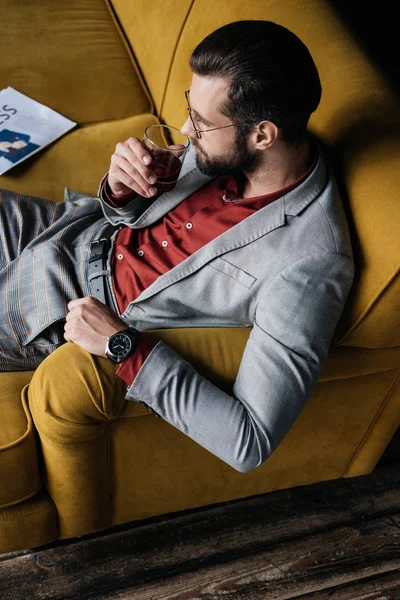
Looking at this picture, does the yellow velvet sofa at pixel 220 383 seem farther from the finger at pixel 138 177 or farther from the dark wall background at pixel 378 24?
the dark wall background at pixel 378 24

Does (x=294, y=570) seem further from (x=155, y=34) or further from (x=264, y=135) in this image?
(x=155, y=34)

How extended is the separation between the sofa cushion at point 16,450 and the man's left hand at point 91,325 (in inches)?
8.3

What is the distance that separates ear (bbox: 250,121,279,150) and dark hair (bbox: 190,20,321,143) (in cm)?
1

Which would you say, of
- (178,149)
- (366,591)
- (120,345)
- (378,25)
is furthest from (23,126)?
(378,25)

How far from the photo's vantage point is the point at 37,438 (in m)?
1.45

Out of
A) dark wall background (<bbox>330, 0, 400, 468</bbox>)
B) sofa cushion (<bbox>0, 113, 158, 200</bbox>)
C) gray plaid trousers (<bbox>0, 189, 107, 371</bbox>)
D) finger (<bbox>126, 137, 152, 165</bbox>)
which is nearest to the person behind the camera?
finger (<bbox>126, 137, 152, 165</bbox>)

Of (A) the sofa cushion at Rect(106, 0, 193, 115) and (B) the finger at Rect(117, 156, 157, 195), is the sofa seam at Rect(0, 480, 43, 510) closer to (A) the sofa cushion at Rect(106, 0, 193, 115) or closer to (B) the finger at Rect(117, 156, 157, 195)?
(B) the finger at Rect(117, 156, 157, 195)

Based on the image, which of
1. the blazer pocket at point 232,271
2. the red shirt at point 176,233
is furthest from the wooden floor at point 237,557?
the blazer pocket at point 232,271

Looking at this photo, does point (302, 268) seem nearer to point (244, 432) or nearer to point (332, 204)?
point (332, 204)

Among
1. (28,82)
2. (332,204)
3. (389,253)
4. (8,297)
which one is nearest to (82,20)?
(28,82)

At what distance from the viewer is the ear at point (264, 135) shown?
1402 mm

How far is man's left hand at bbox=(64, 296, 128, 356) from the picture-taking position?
134cm

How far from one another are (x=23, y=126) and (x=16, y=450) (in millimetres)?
1211

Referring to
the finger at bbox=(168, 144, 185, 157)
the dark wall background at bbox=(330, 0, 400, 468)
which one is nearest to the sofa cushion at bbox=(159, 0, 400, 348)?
the finger at bbox=(168, 144, 185, 157)
